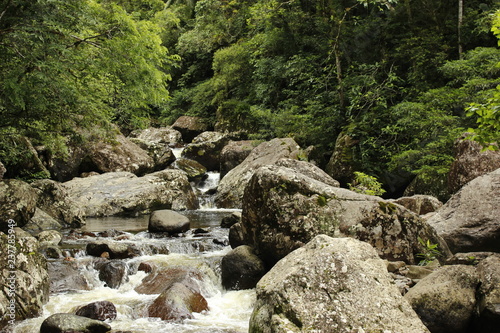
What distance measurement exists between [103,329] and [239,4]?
24653mm

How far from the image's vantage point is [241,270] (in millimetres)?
6992

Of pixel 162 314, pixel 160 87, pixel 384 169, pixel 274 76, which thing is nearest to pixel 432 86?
pixel 384 169

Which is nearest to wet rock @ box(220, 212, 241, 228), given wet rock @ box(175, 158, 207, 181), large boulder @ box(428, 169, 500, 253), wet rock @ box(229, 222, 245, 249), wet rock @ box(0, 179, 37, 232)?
wet rock @ box(229, 222, 245, 249)

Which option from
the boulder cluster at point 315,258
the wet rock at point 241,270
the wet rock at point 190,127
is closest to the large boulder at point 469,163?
the boulder cluster at point 315,258

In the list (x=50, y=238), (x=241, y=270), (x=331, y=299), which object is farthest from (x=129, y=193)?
(x=331, y=299)

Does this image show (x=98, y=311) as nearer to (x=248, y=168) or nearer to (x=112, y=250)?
(x=112, y=250)

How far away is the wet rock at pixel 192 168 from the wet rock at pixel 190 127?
6.75 metres

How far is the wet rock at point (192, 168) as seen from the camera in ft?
63.6

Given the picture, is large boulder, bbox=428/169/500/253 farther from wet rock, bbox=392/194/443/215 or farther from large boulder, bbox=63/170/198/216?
large boulder, bbox=63/170/198/216

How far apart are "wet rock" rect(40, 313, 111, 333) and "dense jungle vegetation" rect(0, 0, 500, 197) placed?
3486 mm

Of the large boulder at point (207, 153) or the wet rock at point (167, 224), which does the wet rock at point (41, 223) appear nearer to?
the wet rock at point (167, 224)

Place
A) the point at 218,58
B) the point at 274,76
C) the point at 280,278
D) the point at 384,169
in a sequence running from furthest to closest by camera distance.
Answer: the point at 218,58 → the point at 274,76 → the point at 384,169 → the point at 280,278

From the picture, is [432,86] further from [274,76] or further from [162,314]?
[162,314]

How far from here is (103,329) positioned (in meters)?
5.12
